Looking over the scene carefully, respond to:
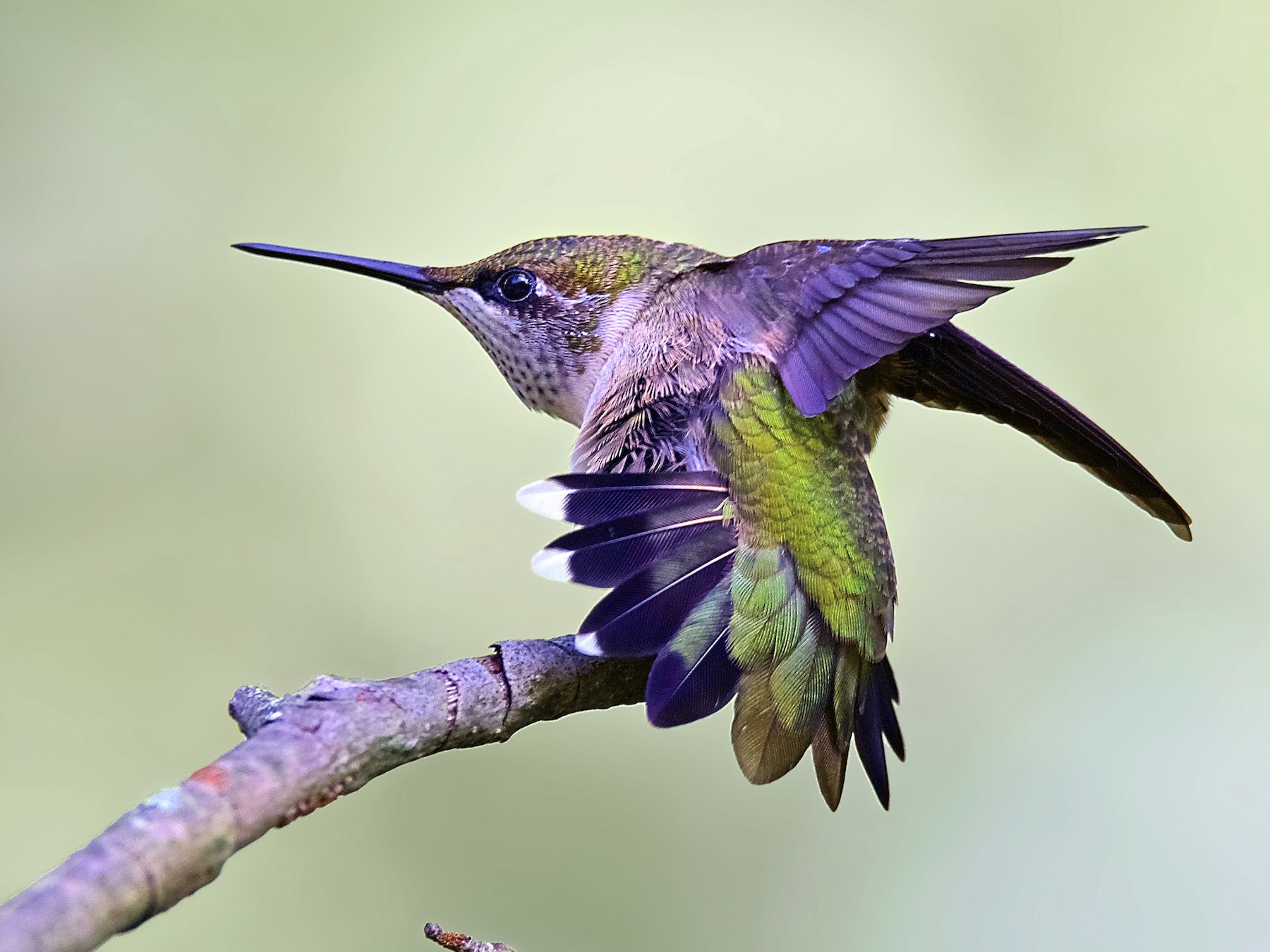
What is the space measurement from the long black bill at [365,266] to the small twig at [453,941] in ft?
2.48

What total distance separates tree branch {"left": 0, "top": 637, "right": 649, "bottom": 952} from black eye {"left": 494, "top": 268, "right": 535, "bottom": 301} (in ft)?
1.52

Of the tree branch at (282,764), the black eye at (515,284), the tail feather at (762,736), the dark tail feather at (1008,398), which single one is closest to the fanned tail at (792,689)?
the tail feather at (762,736)

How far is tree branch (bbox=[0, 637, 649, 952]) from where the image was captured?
19.3 inches

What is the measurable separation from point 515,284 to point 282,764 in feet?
2.47

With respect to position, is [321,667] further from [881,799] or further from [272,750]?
[272,750]

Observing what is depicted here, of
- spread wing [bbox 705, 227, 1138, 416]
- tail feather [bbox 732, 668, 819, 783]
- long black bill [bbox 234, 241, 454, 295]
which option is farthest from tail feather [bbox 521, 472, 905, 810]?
long black bill [bbox 234, 241, 454, 295]

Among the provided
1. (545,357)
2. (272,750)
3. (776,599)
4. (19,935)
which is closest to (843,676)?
(776,599)

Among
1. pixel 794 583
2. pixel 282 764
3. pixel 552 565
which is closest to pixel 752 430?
pixel 794 583

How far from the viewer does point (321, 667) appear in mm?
2004

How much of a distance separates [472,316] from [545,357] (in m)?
0.10

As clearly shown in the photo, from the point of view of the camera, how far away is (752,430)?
1102mm

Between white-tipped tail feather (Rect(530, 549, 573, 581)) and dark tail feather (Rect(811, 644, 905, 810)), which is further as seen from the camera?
dark tail feather (Rect(811, 644, 905, 810))

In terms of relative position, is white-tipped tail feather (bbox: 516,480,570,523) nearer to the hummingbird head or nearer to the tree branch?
the tree branch

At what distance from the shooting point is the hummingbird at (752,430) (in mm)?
973
